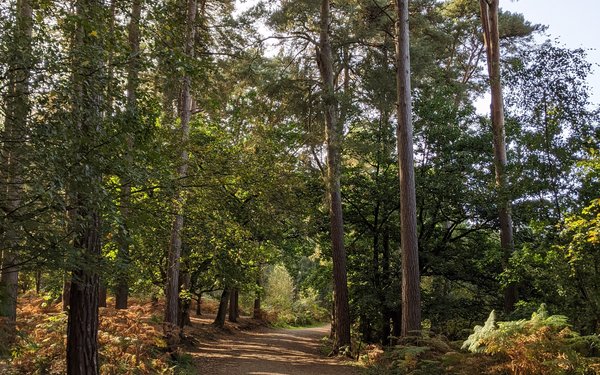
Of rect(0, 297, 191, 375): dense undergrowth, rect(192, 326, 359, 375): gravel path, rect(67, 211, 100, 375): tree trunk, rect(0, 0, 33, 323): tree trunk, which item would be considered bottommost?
rect(192, 326, 359, 375): gravel path

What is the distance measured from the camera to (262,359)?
12984mm

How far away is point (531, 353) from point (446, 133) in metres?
8.76

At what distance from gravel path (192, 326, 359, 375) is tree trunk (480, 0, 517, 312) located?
500 centimetres

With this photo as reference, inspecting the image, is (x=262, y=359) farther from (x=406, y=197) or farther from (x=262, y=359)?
(x=406, y=197)

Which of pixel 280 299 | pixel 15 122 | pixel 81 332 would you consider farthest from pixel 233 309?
pixel 15 122

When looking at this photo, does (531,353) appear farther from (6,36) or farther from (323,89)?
(323,89)

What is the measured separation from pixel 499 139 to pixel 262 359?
938cm

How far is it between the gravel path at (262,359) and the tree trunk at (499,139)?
16.4ft

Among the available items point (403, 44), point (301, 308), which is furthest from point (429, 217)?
point (301, 308)

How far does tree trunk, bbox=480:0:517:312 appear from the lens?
37.9ft

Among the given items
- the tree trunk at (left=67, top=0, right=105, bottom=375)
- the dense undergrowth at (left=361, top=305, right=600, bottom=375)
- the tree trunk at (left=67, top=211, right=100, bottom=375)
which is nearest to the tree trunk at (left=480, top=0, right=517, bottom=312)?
the dense undergrowth at (left=361, top=305, right=600, bottom=375)

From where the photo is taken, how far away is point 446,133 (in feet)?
45.5

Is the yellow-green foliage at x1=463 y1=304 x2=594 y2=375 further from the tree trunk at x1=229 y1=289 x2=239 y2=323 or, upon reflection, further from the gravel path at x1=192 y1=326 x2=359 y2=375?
the tree trunk at x1=229 y1=289 x2=239 y2=323

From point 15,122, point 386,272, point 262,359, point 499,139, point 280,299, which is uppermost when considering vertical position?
point 499,139
